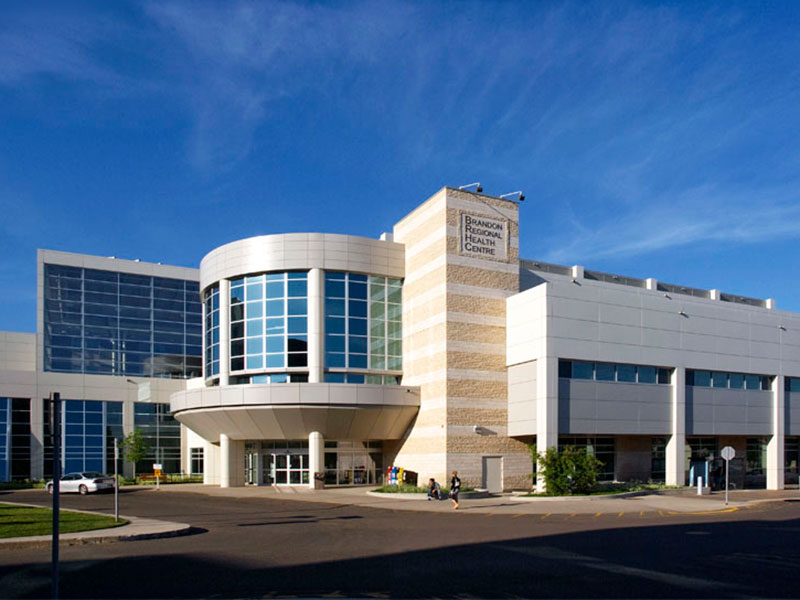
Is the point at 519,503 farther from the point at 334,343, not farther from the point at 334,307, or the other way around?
the point at 334,307

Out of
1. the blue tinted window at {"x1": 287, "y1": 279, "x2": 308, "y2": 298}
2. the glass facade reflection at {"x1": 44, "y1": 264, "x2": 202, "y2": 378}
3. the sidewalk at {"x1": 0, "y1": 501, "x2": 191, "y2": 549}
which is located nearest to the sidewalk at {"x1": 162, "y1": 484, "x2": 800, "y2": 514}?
the sidewalk at {"x1": 0, "y1": 501, "x2": 191, "y2": 549}

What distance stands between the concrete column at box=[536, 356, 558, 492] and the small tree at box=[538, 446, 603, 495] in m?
1.86

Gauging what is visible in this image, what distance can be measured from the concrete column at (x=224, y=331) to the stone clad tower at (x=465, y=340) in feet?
35.8

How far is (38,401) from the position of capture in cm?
5344

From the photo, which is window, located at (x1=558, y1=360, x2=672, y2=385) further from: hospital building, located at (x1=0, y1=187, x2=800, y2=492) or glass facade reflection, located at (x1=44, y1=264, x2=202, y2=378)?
glass facade reflection, located at (x1=44, y1=264, x2=202, y2=378)

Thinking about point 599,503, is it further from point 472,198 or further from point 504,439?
point 472,198

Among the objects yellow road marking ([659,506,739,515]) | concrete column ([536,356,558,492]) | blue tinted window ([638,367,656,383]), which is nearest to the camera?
yellow road marking ([659,506,739,515])

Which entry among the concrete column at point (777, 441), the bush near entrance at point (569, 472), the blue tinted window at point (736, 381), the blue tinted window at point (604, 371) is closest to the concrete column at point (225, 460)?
the bush near entrance at point (569, 472)

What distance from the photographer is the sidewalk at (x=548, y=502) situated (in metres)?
27.7

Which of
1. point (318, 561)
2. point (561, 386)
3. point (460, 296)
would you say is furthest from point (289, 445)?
point (318, 561)

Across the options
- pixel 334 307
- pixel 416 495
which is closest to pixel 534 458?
pixel 416 495

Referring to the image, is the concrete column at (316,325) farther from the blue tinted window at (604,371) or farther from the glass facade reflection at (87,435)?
the glass facade reflection at (87,435)

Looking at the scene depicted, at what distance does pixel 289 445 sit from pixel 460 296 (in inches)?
562

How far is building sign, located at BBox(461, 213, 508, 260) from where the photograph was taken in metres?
38.8
